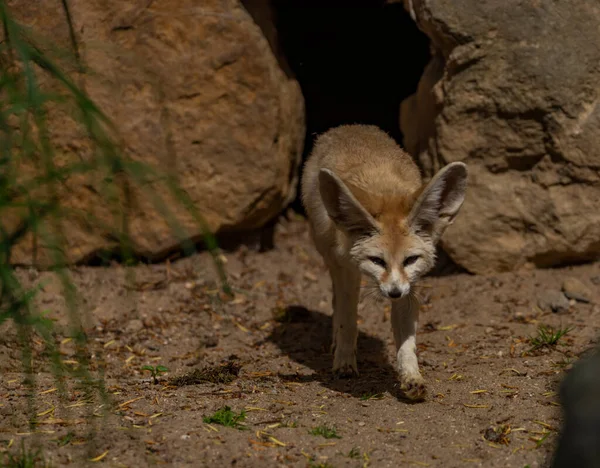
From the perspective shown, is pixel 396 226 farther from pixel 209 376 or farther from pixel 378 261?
pixel 209 376

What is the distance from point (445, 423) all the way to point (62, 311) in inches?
134

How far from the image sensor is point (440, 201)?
184 inches

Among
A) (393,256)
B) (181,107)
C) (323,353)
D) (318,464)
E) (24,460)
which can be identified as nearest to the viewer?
(24,460)

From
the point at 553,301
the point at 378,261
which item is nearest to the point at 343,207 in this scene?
the point at 378,261

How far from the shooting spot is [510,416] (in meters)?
4.38

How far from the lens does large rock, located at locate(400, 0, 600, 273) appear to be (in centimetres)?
632

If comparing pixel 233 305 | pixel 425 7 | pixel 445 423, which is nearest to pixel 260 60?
pixel 425 7

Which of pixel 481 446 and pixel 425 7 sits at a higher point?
pixel 425 7

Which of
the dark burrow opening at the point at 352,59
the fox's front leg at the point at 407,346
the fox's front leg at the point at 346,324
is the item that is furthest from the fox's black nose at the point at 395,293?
the dark burrow opening at the point at 352,59

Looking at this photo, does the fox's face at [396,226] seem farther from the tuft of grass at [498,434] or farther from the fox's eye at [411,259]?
the tuft of grass at [498,434]

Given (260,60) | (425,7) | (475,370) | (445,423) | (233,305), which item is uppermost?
(425,7)

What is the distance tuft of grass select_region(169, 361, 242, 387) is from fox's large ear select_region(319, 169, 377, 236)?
1.23 meters

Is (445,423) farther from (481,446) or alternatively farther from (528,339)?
(528,339)

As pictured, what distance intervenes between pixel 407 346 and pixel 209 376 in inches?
50.2
